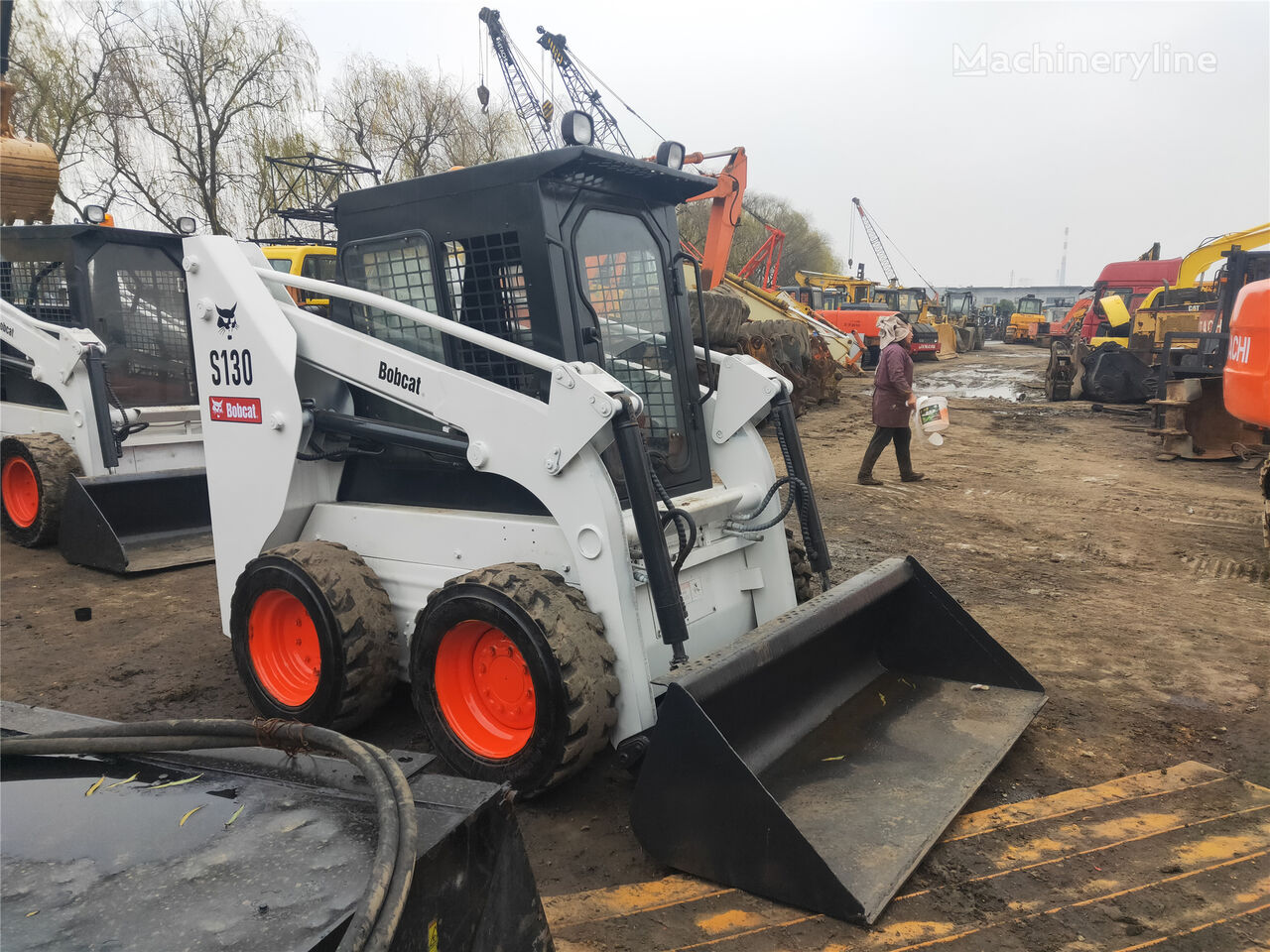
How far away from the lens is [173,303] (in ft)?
24.2

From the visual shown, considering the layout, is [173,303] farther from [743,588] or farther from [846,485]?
[846,485]

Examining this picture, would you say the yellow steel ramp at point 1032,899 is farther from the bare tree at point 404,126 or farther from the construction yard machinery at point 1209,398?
the bare tree at point 404,126

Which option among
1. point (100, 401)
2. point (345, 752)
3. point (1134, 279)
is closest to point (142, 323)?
point (100, 401)

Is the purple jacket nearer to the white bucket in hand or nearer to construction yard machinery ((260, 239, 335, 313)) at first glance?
the white bucket in hand

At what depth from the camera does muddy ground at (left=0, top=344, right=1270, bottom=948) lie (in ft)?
11.3

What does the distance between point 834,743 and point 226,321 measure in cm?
295

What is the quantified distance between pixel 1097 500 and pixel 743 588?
6035mm

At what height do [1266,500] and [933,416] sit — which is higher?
[933,416]

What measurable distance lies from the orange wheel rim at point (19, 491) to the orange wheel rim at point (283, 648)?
13.6ft

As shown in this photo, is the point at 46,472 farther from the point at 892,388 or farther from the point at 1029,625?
the point at 892,388

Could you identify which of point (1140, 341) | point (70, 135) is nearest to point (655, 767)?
point (1140, 341)

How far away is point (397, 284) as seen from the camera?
3.84 meters

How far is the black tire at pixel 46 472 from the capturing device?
6.63 meters

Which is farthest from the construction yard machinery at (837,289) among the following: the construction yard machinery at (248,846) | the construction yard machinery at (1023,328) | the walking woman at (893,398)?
the construction yard machinery at (248,846)
